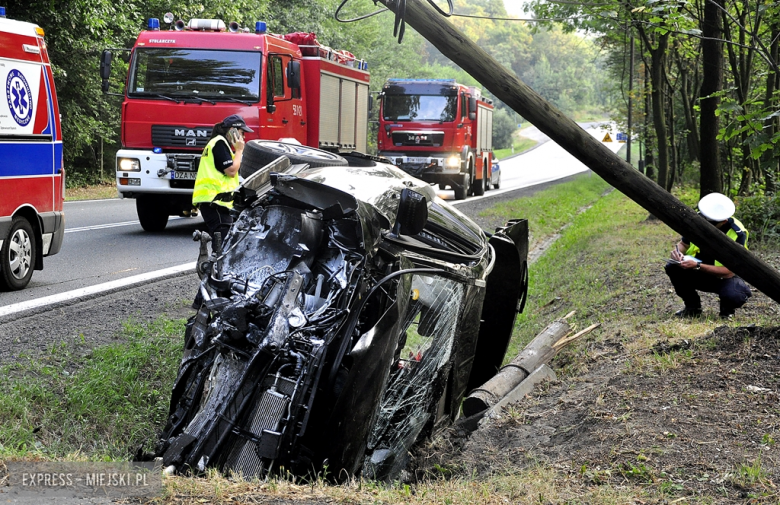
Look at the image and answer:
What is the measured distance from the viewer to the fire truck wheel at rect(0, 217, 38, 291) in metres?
8.37

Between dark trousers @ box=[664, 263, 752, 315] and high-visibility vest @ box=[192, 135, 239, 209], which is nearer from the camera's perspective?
dark trousers @ box=[664, 263, 752, 315]

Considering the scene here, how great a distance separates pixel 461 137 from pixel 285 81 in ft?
40.2

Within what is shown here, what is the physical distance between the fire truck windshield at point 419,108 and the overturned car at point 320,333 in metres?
19.7

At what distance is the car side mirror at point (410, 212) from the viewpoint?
4637 mm

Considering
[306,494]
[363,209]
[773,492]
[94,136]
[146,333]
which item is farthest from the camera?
[94,136]

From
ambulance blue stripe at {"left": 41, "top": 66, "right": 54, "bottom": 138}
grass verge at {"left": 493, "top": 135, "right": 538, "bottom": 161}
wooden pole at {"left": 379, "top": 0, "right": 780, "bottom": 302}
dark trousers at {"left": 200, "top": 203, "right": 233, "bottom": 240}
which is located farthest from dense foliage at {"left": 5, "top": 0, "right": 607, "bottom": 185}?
grass verge at {"left": 493, "top": 135, "right": 538, "bottom": 161}

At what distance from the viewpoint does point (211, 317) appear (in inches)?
174

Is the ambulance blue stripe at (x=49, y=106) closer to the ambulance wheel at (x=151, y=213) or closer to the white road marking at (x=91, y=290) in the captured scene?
the white road marking at (x=91, y=290)

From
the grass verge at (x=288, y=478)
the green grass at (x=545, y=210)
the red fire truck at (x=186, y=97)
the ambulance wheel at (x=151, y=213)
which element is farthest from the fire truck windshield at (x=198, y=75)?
the green grass at (x=545, y=210)

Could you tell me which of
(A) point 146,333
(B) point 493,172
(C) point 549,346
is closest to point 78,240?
(A) point 146,333

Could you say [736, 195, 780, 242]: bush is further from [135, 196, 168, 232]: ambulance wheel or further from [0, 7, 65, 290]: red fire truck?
[0, 7, 65, 290]: red fire truck

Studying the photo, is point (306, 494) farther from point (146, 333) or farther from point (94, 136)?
point (94, 136)

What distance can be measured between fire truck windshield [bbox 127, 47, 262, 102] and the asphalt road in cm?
A: 223

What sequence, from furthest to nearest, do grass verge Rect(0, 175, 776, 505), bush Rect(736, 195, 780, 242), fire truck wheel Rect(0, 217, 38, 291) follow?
bush Rect(736, 195, 780, 242)
fire truck wheel Rect(0, 217, 38, 291)
grass verge Rect(0, 175, 776, 505)
